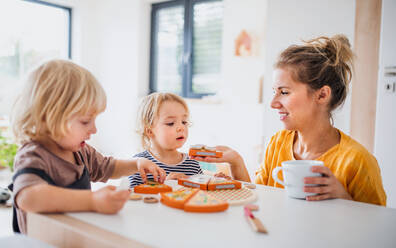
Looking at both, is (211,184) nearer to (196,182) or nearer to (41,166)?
(196,182)

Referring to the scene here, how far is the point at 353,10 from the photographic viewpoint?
75.4 inches

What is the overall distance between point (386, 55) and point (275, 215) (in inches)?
56.0

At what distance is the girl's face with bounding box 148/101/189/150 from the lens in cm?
147

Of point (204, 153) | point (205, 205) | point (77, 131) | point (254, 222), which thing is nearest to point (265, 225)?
point (254, 222)

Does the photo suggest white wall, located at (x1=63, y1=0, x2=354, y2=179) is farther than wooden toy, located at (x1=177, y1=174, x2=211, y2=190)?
Yes

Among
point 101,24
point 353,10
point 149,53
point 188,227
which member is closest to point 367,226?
point 188,227

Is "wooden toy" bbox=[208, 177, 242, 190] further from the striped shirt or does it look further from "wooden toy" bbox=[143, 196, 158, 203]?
the striped shirt

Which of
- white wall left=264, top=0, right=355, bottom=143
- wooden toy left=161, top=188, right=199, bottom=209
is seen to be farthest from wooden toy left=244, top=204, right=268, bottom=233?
white wall left=264, top=0, right=355, bottom=143

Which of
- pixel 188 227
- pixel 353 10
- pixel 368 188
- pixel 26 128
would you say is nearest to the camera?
pixel 188 227

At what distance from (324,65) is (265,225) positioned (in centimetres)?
78

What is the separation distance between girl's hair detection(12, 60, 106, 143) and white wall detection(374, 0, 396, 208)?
1.52m

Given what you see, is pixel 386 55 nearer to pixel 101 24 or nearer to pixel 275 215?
pixel 275 215

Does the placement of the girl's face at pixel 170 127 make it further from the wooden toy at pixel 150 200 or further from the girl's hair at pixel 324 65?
the wooden toy at pixel 150 200

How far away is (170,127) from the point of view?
1.49 metres
